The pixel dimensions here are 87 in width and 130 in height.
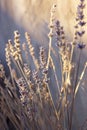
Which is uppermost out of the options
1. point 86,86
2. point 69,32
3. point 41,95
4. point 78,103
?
point 69,32

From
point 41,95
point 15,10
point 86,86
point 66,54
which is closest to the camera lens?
point 66,54

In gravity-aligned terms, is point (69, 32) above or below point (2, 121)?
above

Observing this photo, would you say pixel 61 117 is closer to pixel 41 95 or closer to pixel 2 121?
pixel 41 95

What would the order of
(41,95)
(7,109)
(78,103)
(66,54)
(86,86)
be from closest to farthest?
1. (66,54)
2. (41,95)
3. (7,109)
4. (86,86)
5. (78,103)

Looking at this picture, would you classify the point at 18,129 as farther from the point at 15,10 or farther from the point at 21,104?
the point at 15,10

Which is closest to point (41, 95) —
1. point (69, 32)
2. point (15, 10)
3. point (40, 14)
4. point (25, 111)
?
point (25, 111)

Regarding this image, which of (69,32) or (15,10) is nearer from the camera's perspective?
(69,32)

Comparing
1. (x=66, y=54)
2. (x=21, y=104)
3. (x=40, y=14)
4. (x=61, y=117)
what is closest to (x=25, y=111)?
(x=21, y=104)
